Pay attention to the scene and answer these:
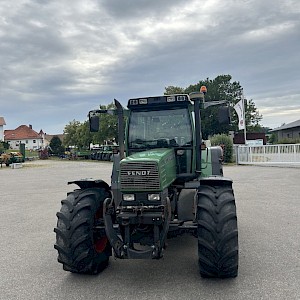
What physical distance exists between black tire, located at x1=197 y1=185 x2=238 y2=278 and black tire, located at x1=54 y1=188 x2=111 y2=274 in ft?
4.59

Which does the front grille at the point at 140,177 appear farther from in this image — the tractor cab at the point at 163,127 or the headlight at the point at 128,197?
the tractor cab at the point at 163,127

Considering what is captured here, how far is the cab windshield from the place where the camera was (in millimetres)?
5824

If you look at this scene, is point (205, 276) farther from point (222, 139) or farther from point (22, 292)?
point (222, 139)

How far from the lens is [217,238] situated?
4.36m

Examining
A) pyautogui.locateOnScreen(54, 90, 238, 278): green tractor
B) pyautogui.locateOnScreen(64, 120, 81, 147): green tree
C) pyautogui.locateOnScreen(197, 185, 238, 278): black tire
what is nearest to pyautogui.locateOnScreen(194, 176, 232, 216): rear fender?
pyautogui.locateOnScreen(54, 90, 238, 278): green tractor

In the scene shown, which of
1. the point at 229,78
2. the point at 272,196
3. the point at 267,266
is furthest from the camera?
the point at 229,78

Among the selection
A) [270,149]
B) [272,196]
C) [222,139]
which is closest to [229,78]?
[222,139]

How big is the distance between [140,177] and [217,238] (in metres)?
1.22

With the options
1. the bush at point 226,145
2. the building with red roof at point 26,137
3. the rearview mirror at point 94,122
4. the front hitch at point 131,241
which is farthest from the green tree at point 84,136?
the front hitch at point 131,241

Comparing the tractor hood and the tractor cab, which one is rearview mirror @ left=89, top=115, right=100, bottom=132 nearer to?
the tractor cab

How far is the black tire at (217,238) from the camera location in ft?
14.2

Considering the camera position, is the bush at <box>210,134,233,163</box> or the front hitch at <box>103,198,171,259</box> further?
the bush at <box>210,134,233,163</box>

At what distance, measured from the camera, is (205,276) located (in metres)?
4.57

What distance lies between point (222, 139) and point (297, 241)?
22736 mm
